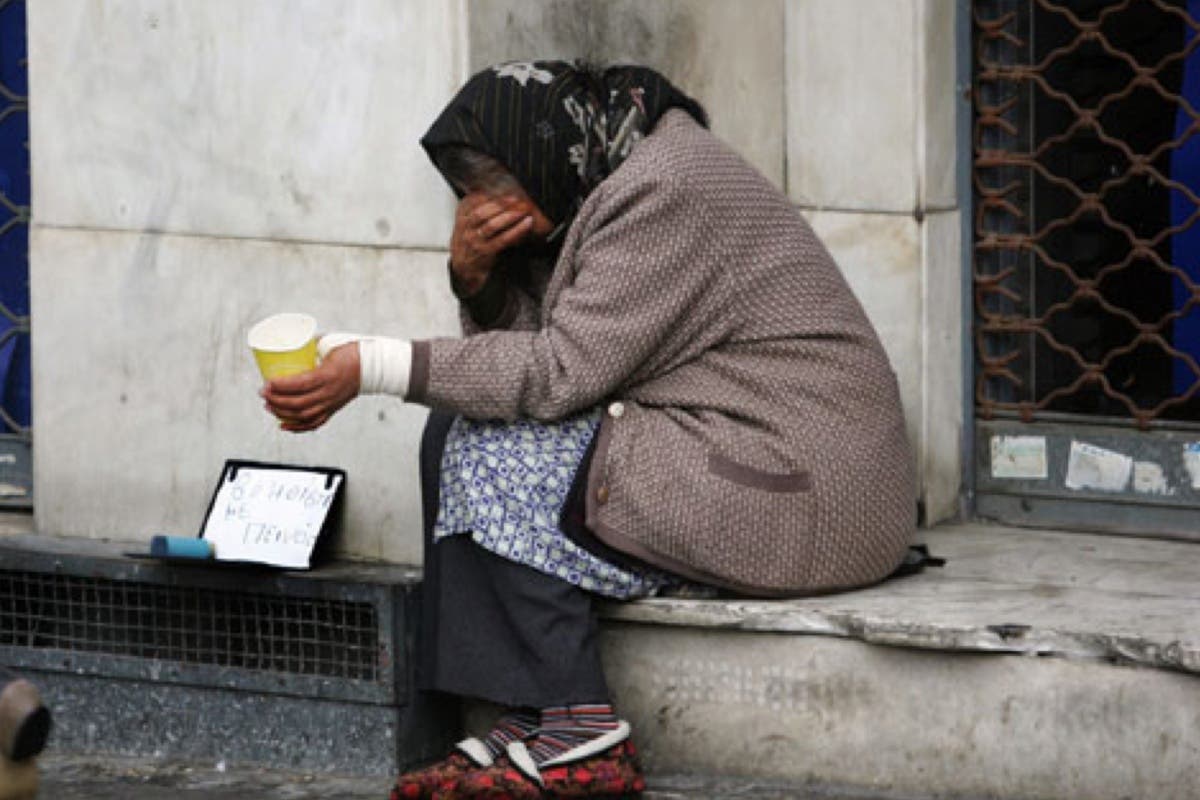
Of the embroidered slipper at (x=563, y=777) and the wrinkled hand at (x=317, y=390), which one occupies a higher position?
the wrinkled hand at (x=317, y=390)

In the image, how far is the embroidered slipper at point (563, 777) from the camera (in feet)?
16.6

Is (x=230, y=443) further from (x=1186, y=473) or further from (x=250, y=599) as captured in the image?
(x=1186, y=473)

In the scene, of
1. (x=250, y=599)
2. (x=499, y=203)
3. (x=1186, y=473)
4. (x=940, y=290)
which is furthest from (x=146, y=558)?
(x=1186, y=473)

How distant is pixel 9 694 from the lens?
4355mm

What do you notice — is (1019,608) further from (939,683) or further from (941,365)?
(941,365)

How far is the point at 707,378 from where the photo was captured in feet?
17.0

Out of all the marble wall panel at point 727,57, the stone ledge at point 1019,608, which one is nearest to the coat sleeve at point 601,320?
the stone ledge at point 1019,608

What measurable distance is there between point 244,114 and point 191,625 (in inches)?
42.5

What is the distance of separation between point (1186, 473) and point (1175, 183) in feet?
2.01

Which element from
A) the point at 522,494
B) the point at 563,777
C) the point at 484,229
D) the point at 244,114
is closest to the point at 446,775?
the point at 563,777

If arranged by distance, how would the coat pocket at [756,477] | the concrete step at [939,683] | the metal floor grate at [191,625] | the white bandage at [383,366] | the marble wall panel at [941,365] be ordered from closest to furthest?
the concrete step at [939,683], the white bandage at [383,366], the coat pocket at [756,477], the metal floor grate at [191,625], the marble wall panel at [941,365]

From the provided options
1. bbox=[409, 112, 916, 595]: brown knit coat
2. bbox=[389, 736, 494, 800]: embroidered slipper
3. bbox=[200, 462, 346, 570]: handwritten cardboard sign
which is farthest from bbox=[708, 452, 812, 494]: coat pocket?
bbox=[200, 462, 346, 570]: handwritten cardboard sign

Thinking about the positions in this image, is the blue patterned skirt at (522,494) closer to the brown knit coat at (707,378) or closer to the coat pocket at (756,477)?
the brown knit coat at (707,378)

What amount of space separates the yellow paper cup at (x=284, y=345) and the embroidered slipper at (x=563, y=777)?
83 centimetres
